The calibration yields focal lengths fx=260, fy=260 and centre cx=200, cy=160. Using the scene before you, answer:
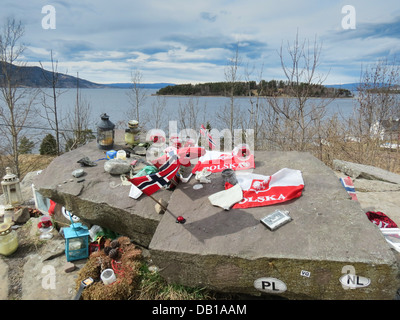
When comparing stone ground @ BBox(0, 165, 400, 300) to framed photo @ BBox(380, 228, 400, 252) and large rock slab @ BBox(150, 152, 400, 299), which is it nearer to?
framed photo @ BBox(380, 228, 400, 252)

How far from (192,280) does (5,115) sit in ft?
39.5

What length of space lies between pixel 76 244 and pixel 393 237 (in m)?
4.64

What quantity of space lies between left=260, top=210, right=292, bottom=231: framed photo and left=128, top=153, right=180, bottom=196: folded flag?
4.19 feet

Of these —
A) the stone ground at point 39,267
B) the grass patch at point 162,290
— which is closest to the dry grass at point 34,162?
the stone ground at point 39,267

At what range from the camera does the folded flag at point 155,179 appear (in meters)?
2.98

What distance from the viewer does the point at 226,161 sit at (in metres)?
4.95

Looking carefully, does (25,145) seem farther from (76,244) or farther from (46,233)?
(76,244)

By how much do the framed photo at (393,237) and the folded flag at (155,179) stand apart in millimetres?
3008

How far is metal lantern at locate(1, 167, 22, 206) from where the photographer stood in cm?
575

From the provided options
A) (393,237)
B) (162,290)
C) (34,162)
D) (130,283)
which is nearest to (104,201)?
(130,283)

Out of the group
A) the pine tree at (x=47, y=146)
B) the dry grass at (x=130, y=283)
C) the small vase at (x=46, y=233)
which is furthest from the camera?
the pine tree at (x=47, y=146)

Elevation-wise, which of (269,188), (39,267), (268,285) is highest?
(269,188)

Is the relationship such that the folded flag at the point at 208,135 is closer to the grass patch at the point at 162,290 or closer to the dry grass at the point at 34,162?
the grass patch at the point at 162,290

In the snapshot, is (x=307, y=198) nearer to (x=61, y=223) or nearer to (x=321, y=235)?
(x=321, y=235)
